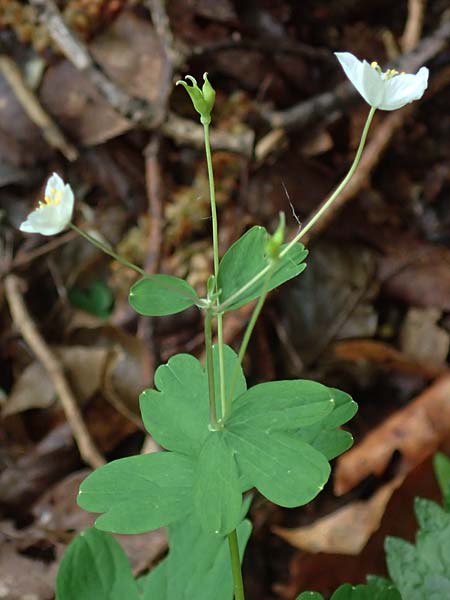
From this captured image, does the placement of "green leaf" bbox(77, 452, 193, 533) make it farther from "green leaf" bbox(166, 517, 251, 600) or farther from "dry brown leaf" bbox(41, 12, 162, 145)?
"dry brown leaf" bbox(41, 12, 162, 145)

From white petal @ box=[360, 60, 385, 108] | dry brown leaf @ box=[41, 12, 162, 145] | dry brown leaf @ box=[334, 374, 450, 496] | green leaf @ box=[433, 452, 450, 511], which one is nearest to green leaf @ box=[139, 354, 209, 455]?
white petal @ box=[360, 60, 385, 108]

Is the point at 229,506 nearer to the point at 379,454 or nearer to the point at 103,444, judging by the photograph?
the point at 379,454

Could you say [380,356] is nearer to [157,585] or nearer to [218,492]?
[157,585]

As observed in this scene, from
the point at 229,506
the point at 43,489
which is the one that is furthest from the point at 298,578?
the point at 229,506

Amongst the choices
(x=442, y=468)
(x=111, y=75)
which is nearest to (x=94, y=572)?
(x=442, y=468)

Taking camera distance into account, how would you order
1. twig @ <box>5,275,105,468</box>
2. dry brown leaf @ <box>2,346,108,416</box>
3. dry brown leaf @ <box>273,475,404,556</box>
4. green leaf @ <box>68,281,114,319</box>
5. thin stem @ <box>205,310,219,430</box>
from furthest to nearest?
green leaf @ <box>68,281,114,319</box> < dry brown leaf @ <box>2,346,108,416</box> < twig @ <box>5,275,105,468</box> < dry brown leaf @ <box>273,475,404,556</box> < thin stem @ <box>205,310,219,430</box>

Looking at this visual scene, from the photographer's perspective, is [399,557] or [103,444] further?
[103,444]
